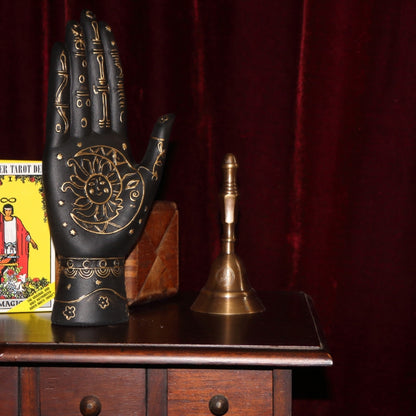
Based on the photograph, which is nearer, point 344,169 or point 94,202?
point 94,202

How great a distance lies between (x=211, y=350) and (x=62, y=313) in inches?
10.4

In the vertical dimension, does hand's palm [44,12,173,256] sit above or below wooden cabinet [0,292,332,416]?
above

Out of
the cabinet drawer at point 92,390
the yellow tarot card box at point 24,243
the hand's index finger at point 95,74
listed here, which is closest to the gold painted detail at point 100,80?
the hand's index finger at point 95,74

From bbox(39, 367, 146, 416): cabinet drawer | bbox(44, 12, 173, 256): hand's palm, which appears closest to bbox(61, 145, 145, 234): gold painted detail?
bbox(44, 12, 173, 256): hand's palm

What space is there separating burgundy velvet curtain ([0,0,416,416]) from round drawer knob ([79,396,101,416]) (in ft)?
1.72

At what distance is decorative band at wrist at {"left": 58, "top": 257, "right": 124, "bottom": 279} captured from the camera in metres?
1.01

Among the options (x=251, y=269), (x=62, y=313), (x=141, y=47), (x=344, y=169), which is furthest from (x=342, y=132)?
(x=62, y=313)

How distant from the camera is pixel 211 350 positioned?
2.89 ft

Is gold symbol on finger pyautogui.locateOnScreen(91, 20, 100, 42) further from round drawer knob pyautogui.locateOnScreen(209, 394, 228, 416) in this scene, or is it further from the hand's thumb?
round drawer knob pyautogui.locateOnScreen(209, 394, 228, 416)

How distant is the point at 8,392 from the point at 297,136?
0.77 meters

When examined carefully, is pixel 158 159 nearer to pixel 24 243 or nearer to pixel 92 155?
pixel 92 155

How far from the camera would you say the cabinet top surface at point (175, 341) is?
2.88 feet

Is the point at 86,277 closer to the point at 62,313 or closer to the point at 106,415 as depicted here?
the point at 62,313

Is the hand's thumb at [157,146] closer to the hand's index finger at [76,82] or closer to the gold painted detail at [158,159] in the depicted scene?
the gold painted detail at [158,159]
